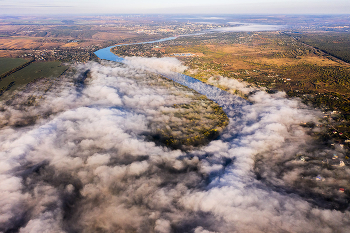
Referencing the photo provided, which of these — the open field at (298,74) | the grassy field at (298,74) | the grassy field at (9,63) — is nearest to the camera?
the open field at (298,74)

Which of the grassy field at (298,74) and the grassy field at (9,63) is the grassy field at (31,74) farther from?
the grassy field at (298,74)

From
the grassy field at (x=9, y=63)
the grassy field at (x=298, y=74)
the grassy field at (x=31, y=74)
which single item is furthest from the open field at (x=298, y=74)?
the grassy field at (x=9, y=63)

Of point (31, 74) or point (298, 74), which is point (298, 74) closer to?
point (298, 74)

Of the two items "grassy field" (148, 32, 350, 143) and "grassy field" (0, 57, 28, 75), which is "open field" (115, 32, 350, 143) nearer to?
"grassy field" (148, 32, 350, 143)

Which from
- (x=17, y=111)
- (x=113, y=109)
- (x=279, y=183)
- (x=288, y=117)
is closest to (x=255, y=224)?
(x=279, y=183)

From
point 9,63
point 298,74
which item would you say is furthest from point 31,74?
point 298,74

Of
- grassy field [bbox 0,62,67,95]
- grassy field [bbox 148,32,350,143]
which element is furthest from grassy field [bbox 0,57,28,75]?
grassy field [bbox 148,32,350,143]
